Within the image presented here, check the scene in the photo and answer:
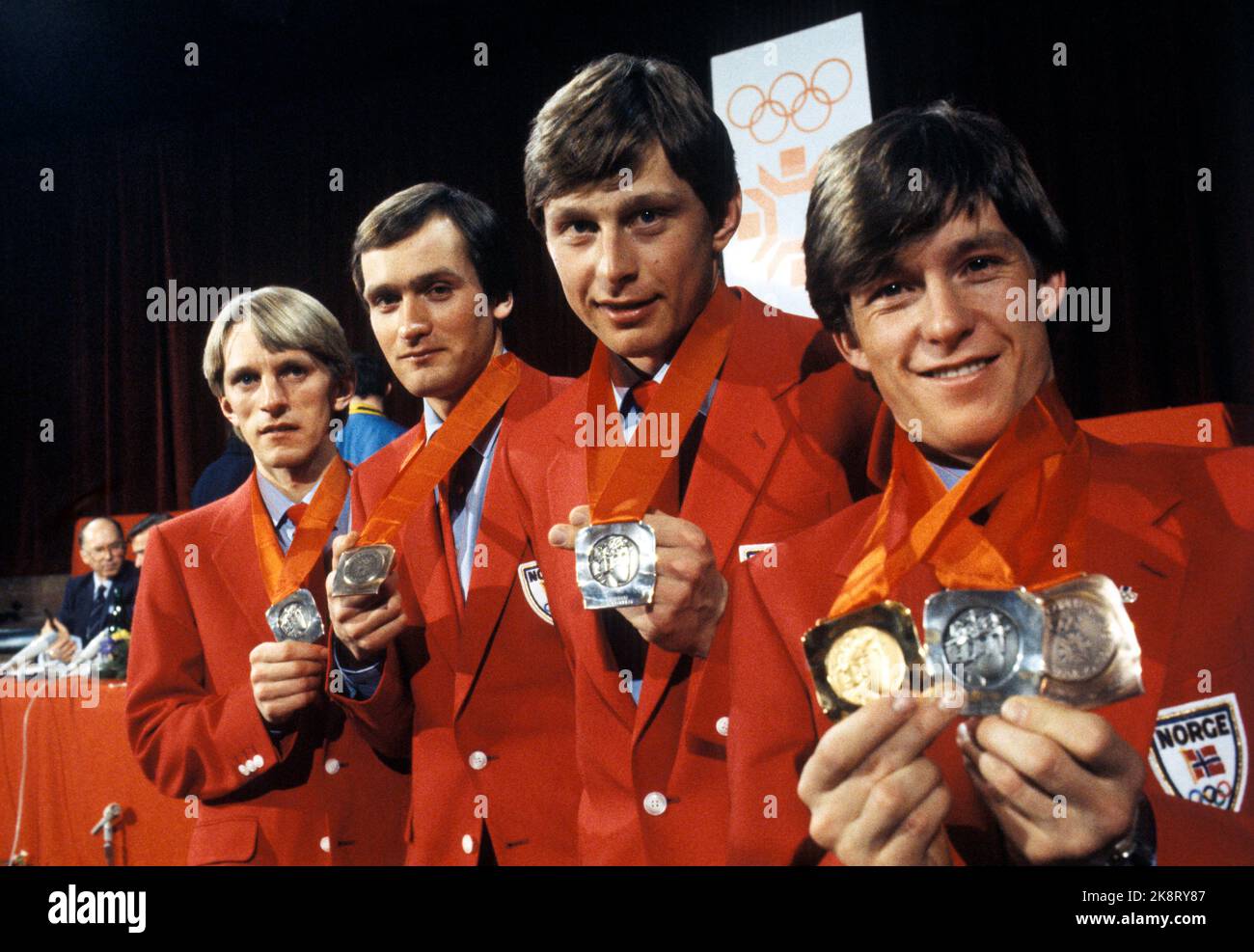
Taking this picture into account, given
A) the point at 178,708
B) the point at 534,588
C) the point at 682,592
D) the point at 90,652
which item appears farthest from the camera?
the point at 90,652

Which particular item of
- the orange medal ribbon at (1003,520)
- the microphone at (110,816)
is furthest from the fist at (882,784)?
the microphone at (110,816)

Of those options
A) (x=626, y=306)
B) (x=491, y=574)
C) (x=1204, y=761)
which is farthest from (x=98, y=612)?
(x=1204, y=761)

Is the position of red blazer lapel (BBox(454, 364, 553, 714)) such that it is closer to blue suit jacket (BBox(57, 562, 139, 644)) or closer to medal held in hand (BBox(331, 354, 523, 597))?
medal held in hand (BBox(331, 354, 523, 597))

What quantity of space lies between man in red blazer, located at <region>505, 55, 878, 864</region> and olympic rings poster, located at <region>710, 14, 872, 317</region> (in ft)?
0.29

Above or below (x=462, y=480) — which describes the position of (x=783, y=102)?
above

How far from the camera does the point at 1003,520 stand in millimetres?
2123

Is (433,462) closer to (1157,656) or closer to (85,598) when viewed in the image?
(85,598)

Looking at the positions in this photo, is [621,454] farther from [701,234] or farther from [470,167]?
[470,167]

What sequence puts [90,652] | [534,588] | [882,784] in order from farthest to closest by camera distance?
[90,652] → [534,588] → [882,784]

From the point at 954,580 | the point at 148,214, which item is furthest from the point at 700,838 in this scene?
the point at 148,214

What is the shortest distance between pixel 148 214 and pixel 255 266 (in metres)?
0.48

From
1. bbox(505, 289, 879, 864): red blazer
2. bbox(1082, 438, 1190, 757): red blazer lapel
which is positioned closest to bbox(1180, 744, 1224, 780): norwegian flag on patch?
bbox(1082, 438, 1190, 757): red blazer lapel

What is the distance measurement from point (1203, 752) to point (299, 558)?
6.87 ft

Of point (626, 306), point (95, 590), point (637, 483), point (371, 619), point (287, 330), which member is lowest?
point (371, 619)
